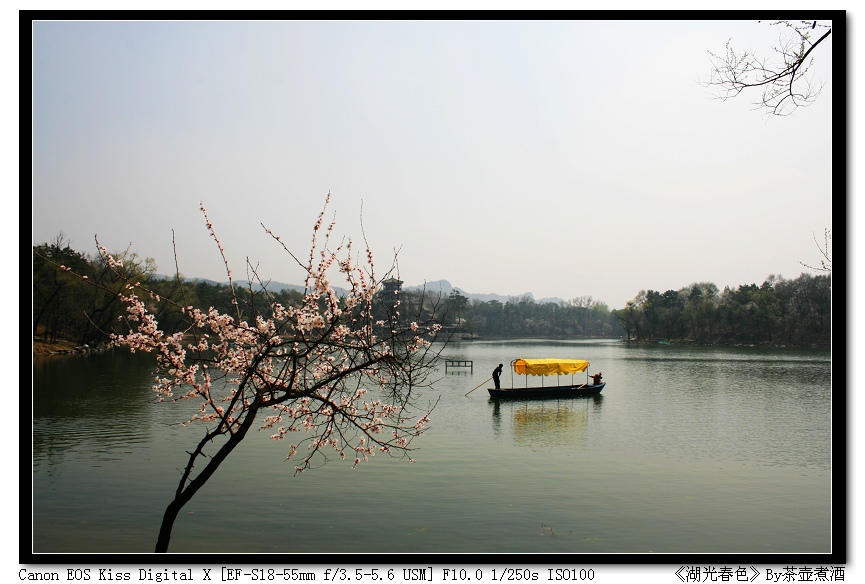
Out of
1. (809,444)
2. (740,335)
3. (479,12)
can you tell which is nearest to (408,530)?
(479,12)

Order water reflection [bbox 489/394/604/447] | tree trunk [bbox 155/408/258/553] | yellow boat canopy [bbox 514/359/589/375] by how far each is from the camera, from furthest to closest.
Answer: yellow boat canopy [bbox 514/359/589/375], water reflection [bbox 489/394/604/447], tree trunk [bbox 155/408/258/553]

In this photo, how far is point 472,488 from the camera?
41.6 ft

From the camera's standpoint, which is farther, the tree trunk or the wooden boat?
the wooden boat

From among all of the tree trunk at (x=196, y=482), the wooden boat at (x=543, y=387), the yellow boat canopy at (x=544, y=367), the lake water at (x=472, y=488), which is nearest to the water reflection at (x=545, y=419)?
the lake water at (x=472, y=488)

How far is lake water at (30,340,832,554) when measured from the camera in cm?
968

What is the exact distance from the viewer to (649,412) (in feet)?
82.4

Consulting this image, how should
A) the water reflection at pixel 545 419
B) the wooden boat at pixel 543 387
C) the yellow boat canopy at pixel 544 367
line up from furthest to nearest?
1. the yellow boat canopy at pixel 544 367
2. the wooden boat at pixel 543 387
3. the water reflection at pixel 545 419

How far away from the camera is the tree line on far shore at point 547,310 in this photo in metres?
41.0

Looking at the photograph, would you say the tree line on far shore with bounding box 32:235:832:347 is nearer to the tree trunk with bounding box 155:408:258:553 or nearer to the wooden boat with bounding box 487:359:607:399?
the wooden boat with bounding box 487:359:607:399

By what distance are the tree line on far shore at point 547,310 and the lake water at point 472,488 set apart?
555 centimetres

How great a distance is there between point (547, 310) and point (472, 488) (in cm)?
13311

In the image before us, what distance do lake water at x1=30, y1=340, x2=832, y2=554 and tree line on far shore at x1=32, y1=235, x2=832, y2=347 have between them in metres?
5.55

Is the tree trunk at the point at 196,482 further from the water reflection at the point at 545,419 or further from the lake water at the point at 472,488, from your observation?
the water reflection at the point at 545,419

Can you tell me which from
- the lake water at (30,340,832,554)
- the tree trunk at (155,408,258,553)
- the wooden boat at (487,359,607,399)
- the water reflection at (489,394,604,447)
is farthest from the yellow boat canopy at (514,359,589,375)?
the tree trunk at (155,408,258,553)
